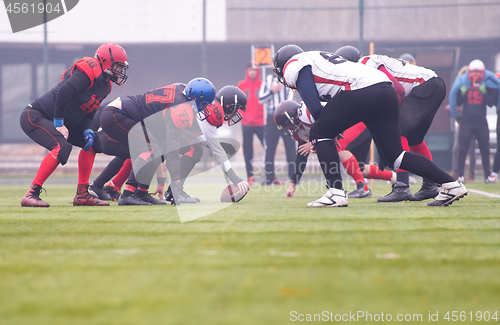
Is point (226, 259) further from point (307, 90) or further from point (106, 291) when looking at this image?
point (307, 90)

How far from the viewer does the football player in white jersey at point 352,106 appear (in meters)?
4.24

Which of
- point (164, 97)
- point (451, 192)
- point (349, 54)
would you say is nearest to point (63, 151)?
point (164, 97)

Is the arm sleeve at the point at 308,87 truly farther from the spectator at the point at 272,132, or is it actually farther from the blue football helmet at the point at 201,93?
the spectator at the point at 272,132

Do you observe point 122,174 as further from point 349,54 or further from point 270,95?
point 270,95

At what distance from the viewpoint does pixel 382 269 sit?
2.08 m

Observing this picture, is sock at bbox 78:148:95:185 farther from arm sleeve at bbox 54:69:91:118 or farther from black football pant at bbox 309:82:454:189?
black football pant at bbox 309:82:454:189

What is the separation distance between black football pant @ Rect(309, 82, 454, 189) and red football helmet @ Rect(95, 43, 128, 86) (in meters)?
2.01

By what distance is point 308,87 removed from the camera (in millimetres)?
4309

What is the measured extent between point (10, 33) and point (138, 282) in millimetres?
A: 15925

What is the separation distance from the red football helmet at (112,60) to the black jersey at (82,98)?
0.20ft

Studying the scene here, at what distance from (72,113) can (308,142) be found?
8.18 feet

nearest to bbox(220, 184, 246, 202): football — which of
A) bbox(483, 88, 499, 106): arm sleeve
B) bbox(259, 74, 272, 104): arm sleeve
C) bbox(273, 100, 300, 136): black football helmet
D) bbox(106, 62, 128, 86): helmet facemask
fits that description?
bbox(273, 100, 300, 136): black football helmet

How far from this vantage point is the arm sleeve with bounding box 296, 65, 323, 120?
4312 millimetres

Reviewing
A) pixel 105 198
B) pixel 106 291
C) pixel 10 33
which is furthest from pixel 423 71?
pixel 10 33
